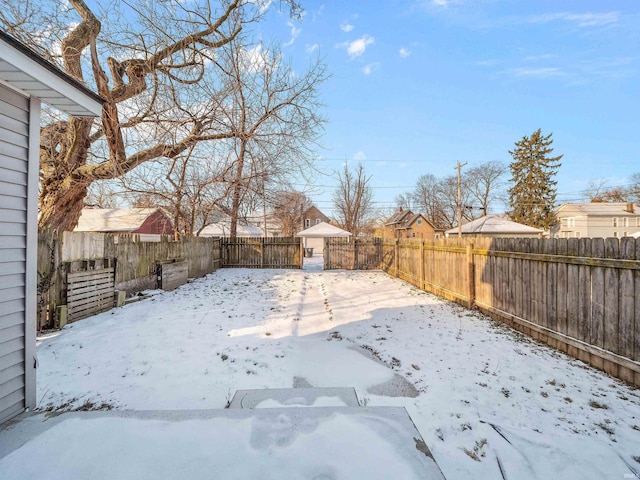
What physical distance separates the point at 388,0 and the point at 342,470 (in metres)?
8.73

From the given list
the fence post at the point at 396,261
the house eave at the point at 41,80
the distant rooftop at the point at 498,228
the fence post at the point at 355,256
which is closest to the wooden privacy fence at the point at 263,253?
the fence post at the point at 355,256

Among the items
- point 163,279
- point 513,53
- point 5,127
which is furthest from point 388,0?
point 163,279

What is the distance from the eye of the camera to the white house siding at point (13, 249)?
1952mm

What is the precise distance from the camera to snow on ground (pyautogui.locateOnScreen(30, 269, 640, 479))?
6.69ft

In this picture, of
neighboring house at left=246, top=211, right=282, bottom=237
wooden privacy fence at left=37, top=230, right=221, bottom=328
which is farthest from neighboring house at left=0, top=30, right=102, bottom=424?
neighboring house at left=246, top=211, right=282, bottom=237

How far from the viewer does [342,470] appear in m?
1.45

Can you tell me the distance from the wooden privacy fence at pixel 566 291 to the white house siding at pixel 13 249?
16.7ft

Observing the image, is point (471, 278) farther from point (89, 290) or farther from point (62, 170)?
point (62, 170)

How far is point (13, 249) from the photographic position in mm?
2016

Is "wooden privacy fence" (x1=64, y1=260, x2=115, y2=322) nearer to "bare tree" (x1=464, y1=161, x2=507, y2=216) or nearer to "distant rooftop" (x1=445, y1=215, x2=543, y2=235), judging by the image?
"distant rooftop" (x1=445, y1=215, x2=543, y2=235)

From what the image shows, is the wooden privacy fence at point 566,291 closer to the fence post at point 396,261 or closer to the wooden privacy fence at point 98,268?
the fence post at point 396,261

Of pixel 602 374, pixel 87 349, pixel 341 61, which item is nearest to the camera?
pixel 602 374

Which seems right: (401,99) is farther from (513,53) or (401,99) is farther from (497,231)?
(497,231)

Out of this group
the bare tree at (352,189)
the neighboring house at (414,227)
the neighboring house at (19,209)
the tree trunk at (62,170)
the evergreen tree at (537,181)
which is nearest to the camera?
the neighboring house at (19,209)
